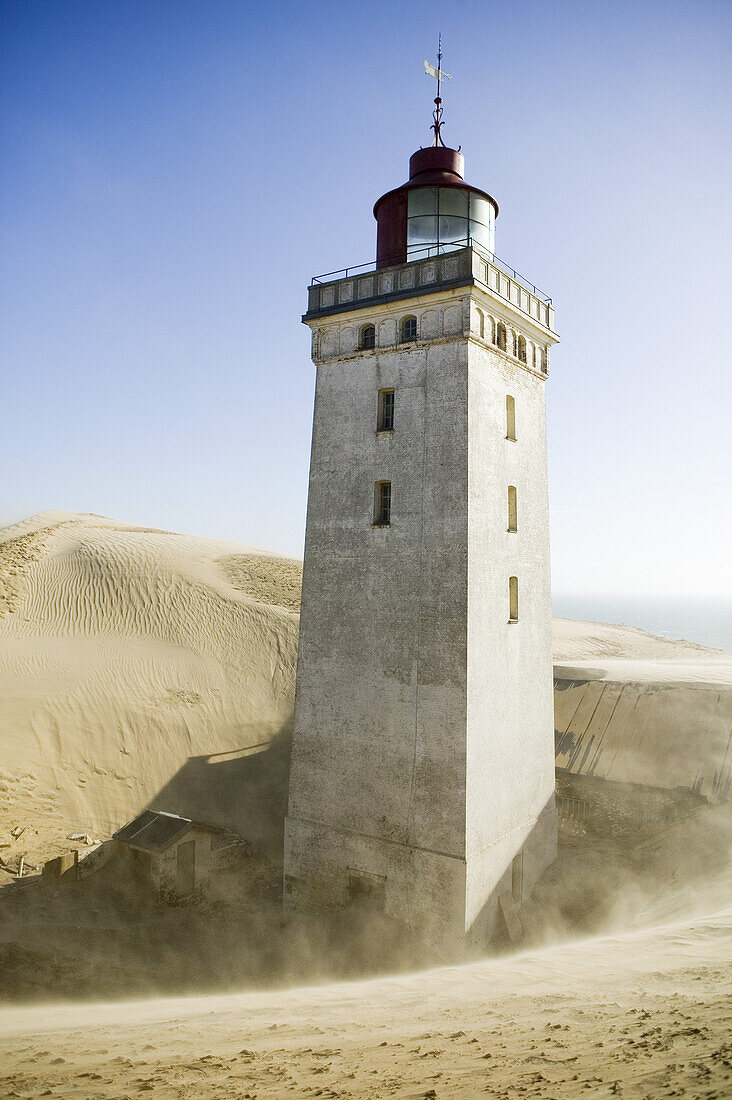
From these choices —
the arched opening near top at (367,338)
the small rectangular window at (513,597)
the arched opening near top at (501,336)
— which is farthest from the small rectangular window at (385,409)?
the small rectangular window at (513,597)

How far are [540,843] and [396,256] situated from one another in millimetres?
14620

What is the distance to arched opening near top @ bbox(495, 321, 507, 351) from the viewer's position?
15.9m

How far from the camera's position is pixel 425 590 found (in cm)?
1457

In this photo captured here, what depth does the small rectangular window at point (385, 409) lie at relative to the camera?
15648mm

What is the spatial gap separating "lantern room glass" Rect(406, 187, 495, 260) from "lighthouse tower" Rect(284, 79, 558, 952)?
1.4 inches

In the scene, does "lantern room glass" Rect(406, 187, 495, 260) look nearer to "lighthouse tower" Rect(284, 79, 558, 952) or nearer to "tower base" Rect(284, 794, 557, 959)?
"lighthouse tower" Rect(284, 79, 558, 952)

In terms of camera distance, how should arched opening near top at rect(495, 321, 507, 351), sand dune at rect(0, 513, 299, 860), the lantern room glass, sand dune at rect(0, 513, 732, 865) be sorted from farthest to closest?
sand dune at rect(0, 513, 299, 860)
sand dune at rect(0, 513, 732, 865)
arched opening near top at rect(495, 321, 507, 351)
the lantern room glass

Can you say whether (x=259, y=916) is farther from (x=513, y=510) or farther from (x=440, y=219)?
(x=440, y=219)

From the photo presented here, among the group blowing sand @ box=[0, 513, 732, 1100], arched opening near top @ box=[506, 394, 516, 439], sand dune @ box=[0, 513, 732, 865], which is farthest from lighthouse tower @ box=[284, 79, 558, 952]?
sand dune @ box=[0, 513, 732, 865]

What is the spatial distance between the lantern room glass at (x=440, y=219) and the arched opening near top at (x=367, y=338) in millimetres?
1896

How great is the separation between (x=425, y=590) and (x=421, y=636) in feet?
3.23

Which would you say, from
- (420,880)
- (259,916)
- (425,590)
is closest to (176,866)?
(259,916)

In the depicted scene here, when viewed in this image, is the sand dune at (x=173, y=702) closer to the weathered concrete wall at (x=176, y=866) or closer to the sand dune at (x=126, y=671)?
the sand dune at (x=126, y=671)

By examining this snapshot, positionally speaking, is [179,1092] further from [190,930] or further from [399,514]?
[399,514]
